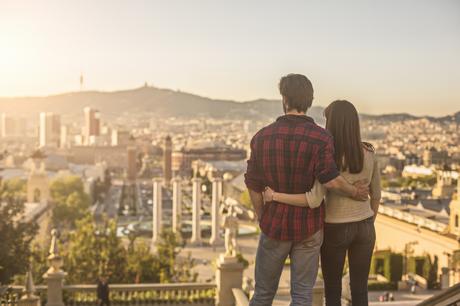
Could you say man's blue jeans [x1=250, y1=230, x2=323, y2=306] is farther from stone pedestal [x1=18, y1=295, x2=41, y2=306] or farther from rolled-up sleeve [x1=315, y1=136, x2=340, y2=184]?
stone pedestal [x1=18, y1=295, x2=41, y2=306]

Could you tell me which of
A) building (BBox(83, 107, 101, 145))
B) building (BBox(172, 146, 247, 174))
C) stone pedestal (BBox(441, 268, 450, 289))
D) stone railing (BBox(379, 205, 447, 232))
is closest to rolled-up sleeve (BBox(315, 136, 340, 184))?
stone pedestal (BBox(441, 268, 450, 289))

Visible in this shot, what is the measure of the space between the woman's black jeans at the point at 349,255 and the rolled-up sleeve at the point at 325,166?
1.30ft

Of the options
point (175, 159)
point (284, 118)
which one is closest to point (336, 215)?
point (284, 118)

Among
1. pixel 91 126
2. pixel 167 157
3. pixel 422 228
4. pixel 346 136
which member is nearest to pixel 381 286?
pixel 422 228

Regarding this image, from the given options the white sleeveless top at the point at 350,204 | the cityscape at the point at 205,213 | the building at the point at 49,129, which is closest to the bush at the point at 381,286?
the cityscape at the point at 205,213

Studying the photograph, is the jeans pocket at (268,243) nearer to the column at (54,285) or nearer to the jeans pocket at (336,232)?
the jeans pocket at (336,232)

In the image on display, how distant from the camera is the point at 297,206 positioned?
370 cm

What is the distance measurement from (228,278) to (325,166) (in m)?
6.88

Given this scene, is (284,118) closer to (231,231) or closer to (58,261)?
(231,231)

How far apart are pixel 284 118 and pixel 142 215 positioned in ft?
186

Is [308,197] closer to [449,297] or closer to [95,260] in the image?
[449,297]

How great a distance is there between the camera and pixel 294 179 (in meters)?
3.69

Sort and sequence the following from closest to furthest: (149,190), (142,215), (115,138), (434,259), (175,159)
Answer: (434,259) < (142,215) < (149,190) < (175,159) < (115,138)

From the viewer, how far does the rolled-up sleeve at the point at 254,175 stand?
149 inches
